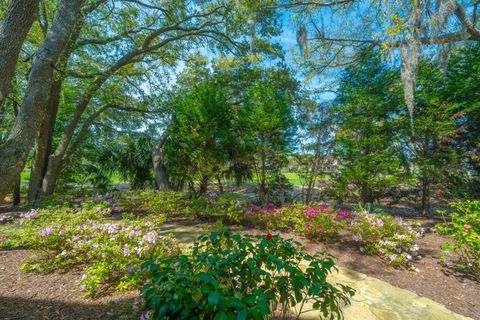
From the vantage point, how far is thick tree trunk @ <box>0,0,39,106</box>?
1.87 meters

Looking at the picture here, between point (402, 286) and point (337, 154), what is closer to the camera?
point (402, 286)

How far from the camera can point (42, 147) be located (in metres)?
5.24

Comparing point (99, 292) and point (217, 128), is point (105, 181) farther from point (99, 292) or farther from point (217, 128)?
point (99, 292)

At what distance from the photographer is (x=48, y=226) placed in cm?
223

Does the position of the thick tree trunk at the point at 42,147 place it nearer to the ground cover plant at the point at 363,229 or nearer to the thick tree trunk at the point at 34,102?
the thick tree trunk at the point at 34,102

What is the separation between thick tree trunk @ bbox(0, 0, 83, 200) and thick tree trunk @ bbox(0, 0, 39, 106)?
0.19 metres

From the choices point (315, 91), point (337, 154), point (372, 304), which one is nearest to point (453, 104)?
point (337, 154)

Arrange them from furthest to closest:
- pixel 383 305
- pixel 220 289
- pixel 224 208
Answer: pixel 224 208 → pixel 383 305 → pixel 220 289

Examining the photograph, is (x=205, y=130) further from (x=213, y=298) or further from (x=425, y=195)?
(x=425, y=195)

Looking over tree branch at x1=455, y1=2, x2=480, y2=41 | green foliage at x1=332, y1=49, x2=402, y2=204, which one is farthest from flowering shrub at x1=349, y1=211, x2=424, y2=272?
tree branch at x1=455, y1=2, x2=480, y2=41

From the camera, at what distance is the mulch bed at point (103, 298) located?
4.94ft

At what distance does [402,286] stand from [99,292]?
3006 mm

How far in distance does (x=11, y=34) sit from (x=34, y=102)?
646mm

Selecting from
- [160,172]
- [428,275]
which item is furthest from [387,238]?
[160,172]
